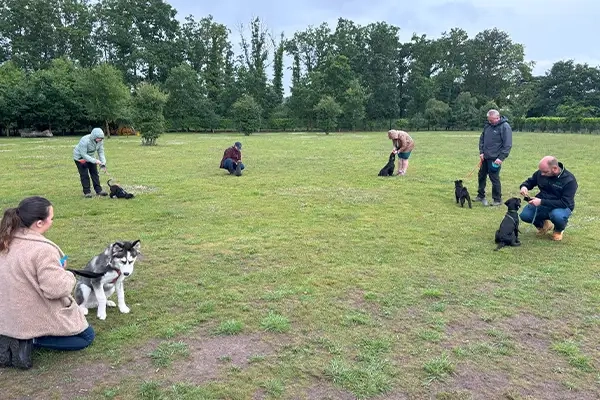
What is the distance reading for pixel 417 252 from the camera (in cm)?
659

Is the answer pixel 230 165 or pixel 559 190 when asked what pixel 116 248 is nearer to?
pixel 559 190

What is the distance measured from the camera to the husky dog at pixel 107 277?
13.9ft

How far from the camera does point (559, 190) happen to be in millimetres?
7148

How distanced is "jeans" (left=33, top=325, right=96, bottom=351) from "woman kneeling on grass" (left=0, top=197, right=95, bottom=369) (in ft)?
0.16

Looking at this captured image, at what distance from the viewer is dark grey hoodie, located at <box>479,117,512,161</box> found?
9.66 metres

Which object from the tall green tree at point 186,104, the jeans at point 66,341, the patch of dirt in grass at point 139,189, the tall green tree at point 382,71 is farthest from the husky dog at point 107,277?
the tall green tree at point 382,71

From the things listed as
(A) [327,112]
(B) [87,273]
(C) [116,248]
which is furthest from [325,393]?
(A) [327,112]

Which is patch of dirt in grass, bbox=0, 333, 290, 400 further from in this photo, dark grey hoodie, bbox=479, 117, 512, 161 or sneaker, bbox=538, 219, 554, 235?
dark grey hoodie, bbox=479, 117, 512, 161

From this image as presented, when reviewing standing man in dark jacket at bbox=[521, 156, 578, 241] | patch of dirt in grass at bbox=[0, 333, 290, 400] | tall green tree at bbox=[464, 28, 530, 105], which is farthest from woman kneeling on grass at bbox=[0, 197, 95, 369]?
tall green tree at bbox=[464, 28, 530, 105]

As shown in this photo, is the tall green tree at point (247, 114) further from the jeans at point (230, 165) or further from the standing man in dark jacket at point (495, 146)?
the standing man in dark jacket at point (495, 146)

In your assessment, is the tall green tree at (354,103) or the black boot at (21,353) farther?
the tall green tree at (354,103)

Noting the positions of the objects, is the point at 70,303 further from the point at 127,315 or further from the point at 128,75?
the point at 128,75

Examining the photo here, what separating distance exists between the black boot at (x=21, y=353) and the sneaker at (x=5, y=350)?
1.4 inches

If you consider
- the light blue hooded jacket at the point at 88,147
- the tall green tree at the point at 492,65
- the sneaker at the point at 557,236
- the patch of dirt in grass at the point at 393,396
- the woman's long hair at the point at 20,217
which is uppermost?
the tall green tree at the point at 492,65
